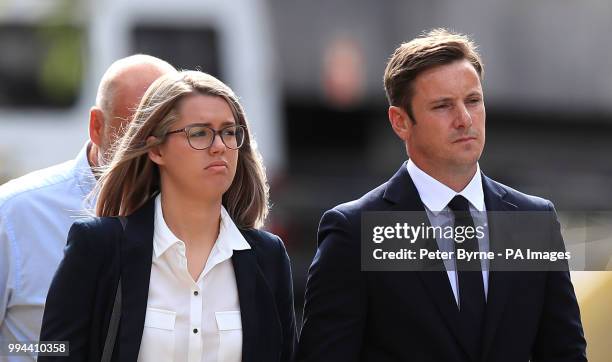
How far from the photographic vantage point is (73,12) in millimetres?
6547

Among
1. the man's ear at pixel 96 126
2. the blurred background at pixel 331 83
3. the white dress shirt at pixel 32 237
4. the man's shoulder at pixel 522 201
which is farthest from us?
the blurred background at pixel 331 83

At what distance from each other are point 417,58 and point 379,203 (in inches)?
18.3

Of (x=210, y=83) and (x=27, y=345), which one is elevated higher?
(x=210, y=83)

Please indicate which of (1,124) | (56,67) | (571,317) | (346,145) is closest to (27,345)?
(571,317)

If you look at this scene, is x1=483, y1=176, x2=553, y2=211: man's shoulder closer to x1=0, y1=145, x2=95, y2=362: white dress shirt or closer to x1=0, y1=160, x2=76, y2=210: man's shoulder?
x1=0, y1=145, x2=95, y2=362: white dress shirt

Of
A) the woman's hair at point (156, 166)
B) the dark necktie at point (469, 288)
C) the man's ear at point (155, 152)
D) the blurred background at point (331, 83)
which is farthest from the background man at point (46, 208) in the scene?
the blurred background at point (331, 83)

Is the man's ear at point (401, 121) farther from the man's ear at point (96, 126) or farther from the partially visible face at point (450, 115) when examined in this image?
the man's ear at point (96, 126)

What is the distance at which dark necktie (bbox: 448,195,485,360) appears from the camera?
3988 millimetres

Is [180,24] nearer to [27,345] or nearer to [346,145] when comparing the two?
[346,145]

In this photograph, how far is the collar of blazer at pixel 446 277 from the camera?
3.98 meters

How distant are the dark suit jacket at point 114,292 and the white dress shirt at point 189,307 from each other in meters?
0.03

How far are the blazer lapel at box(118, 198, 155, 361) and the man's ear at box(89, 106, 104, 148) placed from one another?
0.85 metres

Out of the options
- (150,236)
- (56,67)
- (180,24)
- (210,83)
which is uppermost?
(180,24)

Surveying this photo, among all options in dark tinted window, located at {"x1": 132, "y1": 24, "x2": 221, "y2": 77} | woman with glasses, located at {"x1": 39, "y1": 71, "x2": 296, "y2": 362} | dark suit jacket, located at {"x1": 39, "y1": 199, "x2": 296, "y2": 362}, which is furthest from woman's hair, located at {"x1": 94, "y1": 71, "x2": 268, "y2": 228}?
dark tinted window, located at {"x1": 132, "y1": 24, "x2": 221, "y2": 77}
